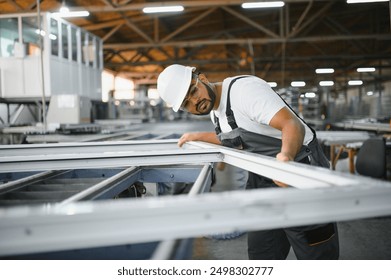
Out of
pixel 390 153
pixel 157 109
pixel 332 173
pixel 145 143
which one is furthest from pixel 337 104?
pixel 332 173

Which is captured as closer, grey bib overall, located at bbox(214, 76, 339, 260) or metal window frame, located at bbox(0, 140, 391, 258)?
metal window frame, located at bbox(0, 140, 391, 258)

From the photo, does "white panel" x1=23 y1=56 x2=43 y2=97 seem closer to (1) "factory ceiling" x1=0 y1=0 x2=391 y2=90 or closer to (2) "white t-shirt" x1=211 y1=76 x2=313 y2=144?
(1) "factory ceiling" x1=0 y1=0 x2=391 y2=90

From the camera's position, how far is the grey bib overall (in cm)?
198

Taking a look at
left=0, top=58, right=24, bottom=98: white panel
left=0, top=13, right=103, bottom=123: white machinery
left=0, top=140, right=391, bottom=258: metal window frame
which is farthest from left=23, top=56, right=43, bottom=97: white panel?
left=0, top=140, right=391, bottom=258: metal window frame

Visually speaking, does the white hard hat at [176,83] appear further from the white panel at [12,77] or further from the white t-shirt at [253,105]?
the white panel at [12,77]

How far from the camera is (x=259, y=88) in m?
1.91

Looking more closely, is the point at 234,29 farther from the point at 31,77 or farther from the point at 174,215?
the point at 174,215

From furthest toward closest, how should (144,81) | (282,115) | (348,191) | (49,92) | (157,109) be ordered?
(144,81) < (157,109) < (49,92) < (282,115) < (348,191)

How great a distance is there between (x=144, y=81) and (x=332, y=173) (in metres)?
20.6

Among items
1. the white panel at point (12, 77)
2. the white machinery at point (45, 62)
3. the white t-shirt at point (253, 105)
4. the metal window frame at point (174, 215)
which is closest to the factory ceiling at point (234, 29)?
the white machinery at point (45, 62)

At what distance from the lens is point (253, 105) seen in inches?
73.9

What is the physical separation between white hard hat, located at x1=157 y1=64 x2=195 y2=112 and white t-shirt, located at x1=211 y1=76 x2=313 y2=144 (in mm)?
227
